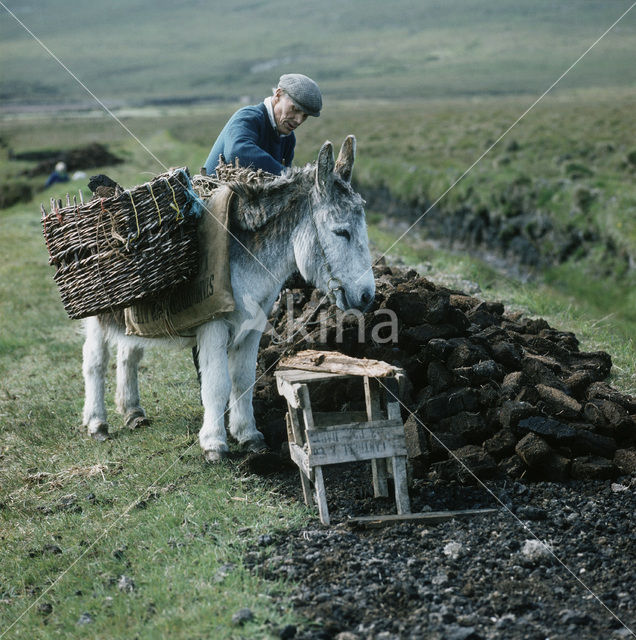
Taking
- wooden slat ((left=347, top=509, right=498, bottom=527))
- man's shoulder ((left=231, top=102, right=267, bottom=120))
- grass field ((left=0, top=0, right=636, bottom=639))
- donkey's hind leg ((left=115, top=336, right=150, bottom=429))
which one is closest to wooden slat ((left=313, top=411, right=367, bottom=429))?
grass field ((left=0, top=0, right=636, bottom=639))

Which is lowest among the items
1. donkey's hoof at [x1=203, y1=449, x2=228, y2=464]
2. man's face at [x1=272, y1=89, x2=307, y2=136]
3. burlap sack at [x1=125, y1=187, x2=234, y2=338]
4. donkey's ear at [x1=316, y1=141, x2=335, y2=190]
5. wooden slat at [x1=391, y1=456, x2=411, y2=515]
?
donkey's hoof at [x1=203, y1=449, x2=228, y2=464]

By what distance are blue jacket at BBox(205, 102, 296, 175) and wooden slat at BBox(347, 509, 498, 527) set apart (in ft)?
10.5

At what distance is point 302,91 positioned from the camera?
22.9 ft

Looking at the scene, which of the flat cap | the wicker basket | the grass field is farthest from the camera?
the flat cap

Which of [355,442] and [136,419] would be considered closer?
[355,442]

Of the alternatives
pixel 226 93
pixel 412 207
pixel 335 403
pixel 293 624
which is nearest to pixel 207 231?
pixel 335 403

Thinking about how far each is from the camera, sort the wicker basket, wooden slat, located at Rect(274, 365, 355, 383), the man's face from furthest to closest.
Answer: the man's face, the wicker basket, wooden slat, located at Rect(274, 365, 355, 383)

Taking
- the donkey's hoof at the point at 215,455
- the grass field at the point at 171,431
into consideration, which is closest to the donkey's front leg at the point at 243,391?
the donkey's hoof at the point at 215,455

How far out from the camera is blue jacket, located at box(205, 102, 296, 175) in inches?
276

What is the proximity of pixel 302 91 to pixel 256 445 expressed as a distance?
3.25 m

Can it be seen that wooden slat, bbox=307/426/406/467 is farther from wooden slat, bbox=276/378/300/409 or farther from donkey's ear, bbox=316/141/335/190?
donkey's ear, bbox=316/141/335/190

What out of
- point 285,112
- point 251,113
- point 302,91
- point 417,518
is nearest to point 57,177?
point 251,113

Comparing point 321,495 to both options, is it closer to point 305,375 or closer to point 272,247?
point 305,375

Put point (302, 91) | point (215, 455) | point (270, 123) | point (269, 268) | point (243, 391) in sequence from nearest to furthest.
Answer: point (269, 268)
point (215, 455)
point (302, 91)
point (243, 391)
point (270, 123)
